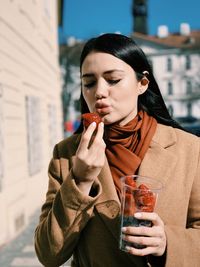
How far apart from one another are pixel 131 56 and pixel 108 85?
0.56 feet

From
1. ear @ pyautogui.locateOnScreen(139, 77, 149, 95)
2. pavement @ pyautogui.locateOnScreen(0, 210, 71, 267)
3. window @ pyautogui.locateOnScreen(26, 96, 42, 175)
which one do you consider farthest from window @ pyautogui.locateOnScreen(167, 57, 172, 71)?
ear @ pyautogui.locateOnScreen(139, 77, 149, 95)

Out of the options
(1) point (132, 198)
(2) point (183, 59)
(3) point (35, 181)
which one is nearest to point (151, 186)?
(1) point (132, 198)

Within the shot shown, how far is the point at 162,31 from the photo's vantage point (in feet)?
211

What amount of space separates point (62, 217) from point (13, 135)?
532 cm

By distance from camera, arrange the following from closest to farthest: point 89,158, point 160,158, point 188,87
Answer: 1. point 89,158
2. point 160,158
3. point 188,87

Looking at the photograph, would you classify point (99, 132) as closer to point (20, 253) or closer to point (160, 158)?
point (160, 158)

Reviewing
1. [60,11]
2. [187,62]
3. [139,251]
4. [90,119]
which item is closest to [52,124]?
[60,11]

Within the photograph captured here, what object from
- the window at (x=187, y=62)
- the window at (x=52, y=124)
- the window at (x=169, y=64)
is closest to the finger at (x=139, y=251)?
the window at (x=52, y=124)

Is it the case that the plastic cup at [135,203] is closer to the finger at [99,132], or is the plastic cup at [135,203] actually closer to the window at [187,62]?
the finger at [99,132]

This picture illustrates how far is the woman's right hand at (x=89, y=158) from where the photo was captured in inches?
54.2

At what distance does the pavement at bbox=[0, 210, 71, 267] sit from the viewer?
17.4 feet

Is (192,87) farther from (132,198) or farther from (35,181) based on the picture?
(132,198)

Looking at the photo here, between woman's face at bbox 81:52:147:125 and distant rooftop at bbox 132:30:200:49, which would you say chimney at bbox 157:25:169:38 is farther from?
woman's face at bbox 81:52:147:125

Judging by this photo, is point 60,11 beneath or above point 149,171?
above
